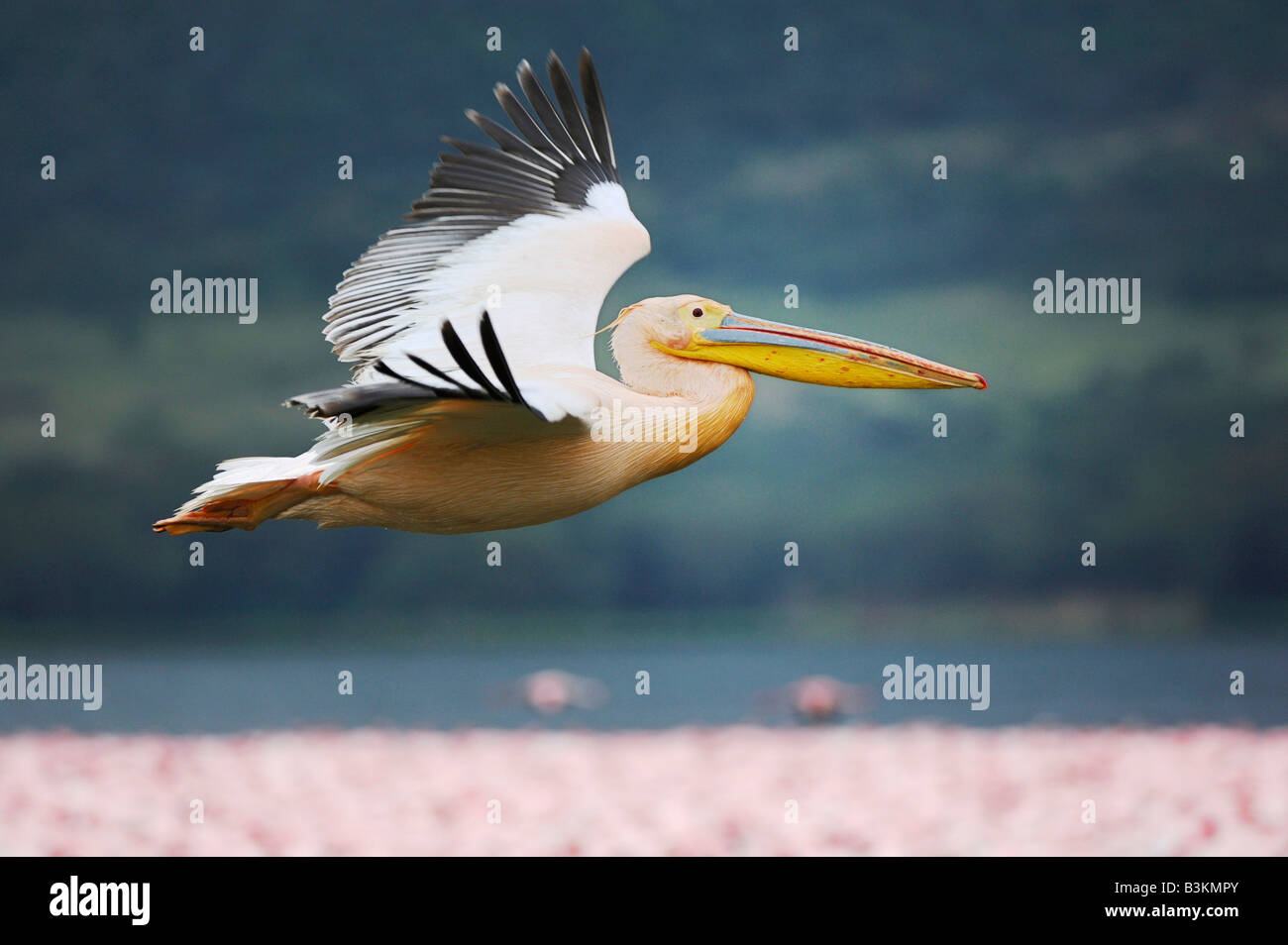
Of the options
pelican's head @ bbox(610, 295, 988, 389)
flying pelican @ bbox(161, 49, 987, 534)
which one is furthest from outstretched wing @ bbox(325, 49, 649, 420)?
pelican's head @ bbox(610, 295, 988, 389)

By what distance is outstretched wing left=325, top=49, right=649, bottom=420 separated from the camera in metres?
4.43

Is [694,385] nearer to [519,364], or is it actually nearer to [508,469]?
[519,364]

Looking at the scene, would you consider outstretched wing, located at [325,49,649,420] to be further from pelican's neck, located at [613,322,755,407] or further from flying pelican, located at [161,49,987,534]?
pelican's neck, located at [613,322,755,407]

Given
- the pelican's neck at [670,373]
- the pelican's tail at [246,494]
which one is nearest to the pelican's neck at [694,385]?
the pelican's neck at [670,373]

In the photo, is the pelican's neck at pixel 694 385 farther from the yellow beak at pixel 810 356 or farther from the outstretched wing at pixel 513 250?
the outstretched wing at pixel 513 250

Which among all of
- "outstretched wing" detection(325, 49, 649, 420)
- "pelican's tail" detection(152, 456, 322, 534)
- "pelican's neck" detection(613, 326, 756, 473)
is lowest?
"pelican's tail" detection(152, 456, 322, 534)

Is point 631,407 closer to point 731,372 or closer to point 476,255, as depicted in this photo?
point 731,372

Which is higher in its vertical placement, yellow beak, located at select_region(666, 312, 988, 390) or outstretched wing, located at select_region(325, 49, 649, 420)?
outstretched wing, located at select_region(325, 49, 649, 420)

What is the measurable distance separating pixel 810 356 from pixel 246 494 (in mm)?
1989

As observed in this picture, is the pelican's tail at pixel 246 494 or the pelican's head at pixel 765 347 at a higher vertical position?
the pelican's head at pixel 765 347

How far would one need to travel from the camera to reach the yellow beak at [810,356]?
14.0 ft

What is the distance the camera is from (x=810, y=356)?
169 inches

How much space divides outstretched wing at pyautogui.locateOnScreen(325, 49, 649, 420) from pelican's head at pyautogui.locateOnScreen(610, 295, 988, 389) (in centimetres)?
28

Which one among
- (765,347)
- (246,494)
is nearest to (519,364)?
(765,347)
